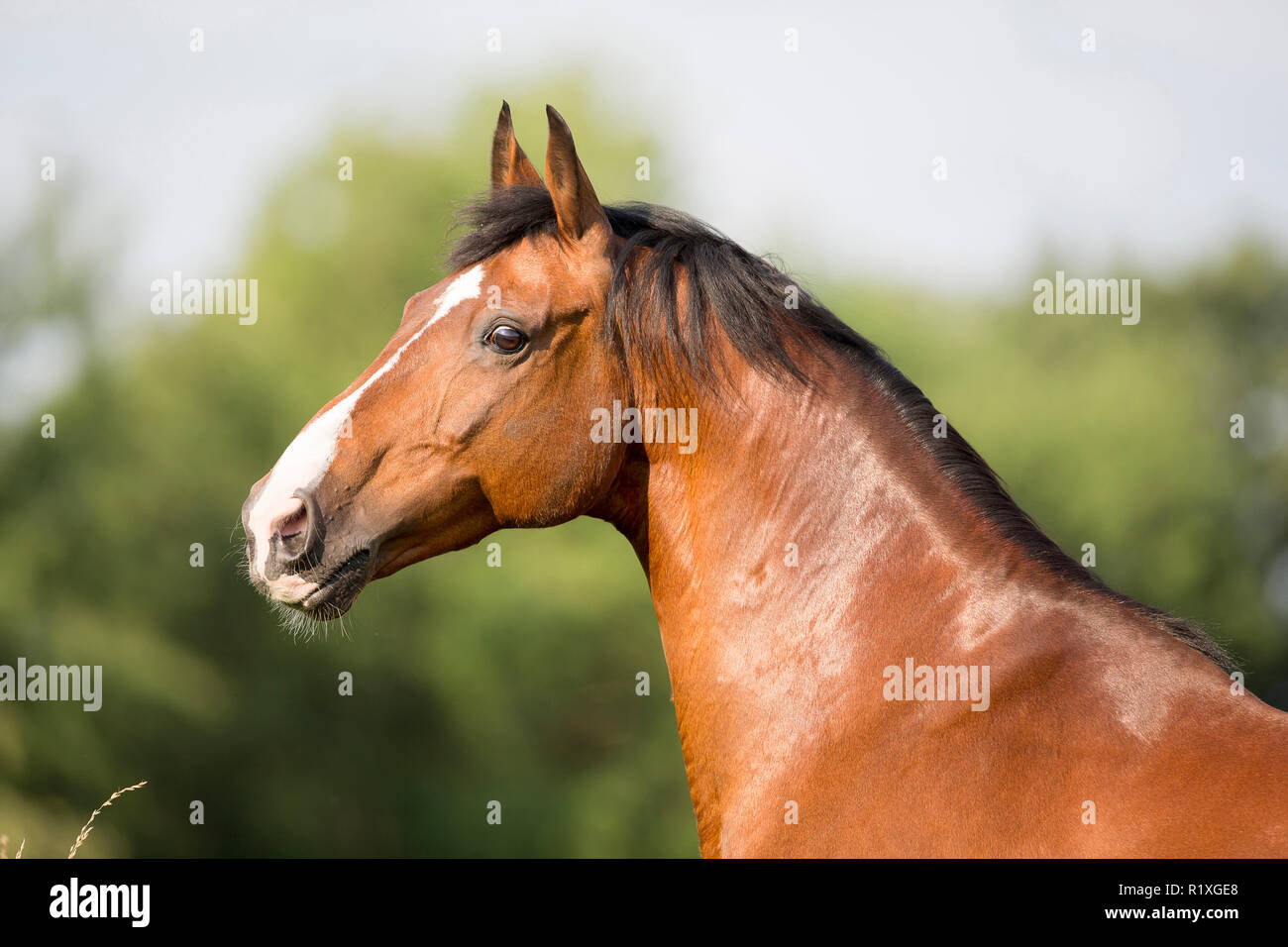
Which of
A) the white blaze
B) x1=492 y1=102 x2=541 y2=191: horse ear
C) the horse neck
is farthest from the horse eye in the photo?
x1=492 y1=102 x2=541 y2=191: horse ear

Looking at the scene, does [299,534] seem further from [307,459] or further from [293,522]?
[307,459]

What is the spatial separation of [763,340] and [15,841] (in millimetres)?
15608

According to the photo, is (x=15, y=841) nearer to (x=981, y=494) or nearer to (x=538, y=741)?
(x=538, y=741)

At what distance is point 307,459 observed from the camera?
318cm

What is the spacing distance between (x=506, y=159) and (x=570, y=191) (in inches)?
31.0

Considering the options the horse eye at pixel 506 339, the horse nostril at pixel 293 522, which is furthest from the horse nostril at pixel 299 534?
the horse eye at pixel 506 339

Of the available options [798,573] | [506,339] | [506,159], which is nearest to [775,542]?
[798,573]

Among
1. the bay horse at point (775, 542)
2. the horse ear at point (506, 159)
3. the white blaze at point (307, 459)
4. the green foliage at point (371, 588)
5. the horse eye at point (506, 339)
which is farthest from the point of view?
the green foliage at point (371, 588)

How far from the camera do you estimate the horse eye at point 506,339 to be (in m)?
3.28

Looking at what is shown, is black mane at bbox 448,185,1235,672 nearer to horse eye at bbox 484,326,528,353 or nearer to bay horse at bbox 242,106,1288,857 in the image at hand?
bay horse at bbox 242,106,1288,857

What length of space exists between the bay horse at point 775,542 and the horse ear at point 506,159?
426 millimetres

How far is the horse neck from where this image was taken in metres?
2.96

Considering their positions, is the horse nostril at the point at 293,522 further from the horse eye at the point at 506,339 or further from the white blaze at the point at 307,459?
the horse eye at the point at 506,339

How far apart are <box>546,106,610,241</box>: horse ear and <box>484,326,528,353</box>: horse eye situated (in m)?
0.37
